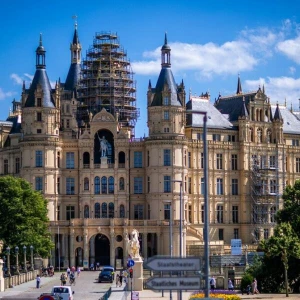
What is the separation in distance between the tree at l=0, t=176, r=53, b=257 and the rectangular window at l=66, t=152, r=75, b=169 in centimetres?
1974

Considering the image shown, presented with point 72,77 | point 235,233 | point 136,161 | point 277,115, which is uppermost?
point 72,77

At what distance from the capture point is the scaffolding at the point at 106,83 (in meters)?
141

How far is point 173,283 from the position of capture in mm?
35156

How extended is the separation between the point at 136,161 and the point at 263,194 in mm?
17766

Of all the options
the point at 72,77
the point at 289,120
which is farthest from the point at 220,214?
the point at 72,77

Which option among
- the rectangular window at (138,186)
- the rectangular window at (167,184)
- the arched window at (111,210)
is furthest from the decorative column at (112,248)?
the rectangular window at (167,184)

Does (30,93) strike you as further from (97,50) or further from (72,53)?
(72,53)

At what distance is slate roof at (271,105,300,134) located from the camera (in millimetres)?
147500

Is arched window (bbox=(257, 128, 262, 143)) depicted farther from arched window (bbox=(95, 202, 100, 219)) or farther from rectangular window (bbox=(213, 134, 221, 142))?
arched window (bbox=(95, 202, 100, 219))

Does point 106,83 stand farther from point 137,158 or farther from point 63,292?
point 63,292

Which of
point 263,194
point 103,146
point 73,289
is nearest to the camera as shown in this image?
point 73,289

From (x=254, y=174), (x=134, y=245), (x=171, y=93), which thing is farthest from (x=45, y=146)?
(x=134, y=245)

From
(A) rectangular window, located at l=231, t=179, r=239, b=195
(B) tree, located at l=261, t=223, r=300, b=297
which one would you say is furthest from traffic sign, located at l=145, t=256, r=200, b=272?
(A) rectangular window, located at l=231, t=179, r=239, b=195

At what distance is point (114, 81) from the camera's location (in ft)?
Result: 464
